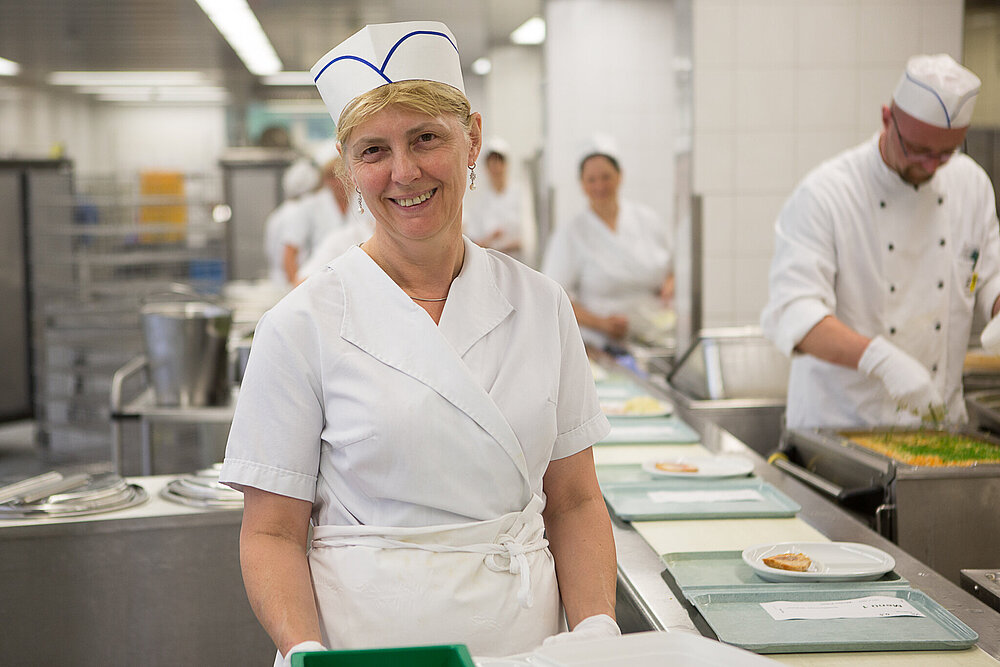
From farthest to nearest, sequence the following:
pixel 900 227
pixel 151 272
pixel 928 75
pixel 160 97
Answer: pixel 160 97, pixel 151 272, pixel 900 227, pixel 928 75

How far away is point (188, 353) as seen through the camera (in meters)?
3.37

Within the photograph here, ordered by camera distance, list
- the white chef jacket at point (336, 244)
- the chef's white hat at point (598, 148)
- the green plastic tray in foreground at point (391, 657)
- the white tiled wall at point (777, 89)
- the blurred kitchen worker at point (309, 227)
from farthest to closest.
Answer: the blurred kitchen worker at point (309, 227) → the chef's white hat at point (598, 148) → the white chef jacket at point (336, 244) → the white tiled wall at point (777, 89) → the green plastic tray in foreground at point (391, 657)

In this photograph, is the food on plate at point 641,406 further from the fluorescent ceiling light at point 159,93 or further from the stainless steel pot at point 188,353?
the fluorescent ceiling light at point 159,93

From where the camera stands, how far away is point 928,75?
96.1 inches

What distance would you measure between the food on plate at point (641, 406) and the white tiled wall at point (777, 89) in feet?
4.35

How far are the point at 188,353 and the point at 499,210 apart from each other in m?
5.44

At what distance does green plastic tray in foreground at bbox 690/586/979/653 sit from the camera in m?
1.24

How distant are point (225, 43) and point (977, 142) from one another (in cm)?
750

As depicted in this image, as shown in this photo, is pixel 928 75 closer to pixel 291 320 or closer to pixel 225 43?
pixel 291 320

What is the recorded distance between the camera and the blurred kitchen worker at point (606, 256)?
5.05 m

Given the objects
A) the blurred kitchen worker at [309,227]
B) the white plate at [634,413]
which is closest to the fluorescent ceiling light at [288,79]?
the blurred kitchen worker at [309,227]

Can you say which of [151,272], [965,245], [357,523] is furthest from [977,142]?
[151,272]

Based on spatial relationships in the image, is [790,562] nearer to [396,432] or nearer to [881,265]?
[396,432]

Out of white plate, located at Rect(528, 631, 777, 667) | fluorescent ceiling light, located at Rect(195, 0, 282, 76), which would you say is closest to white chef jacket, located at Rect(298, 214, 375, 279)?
white plate, located at Rect(528, 631, 777, 667)
